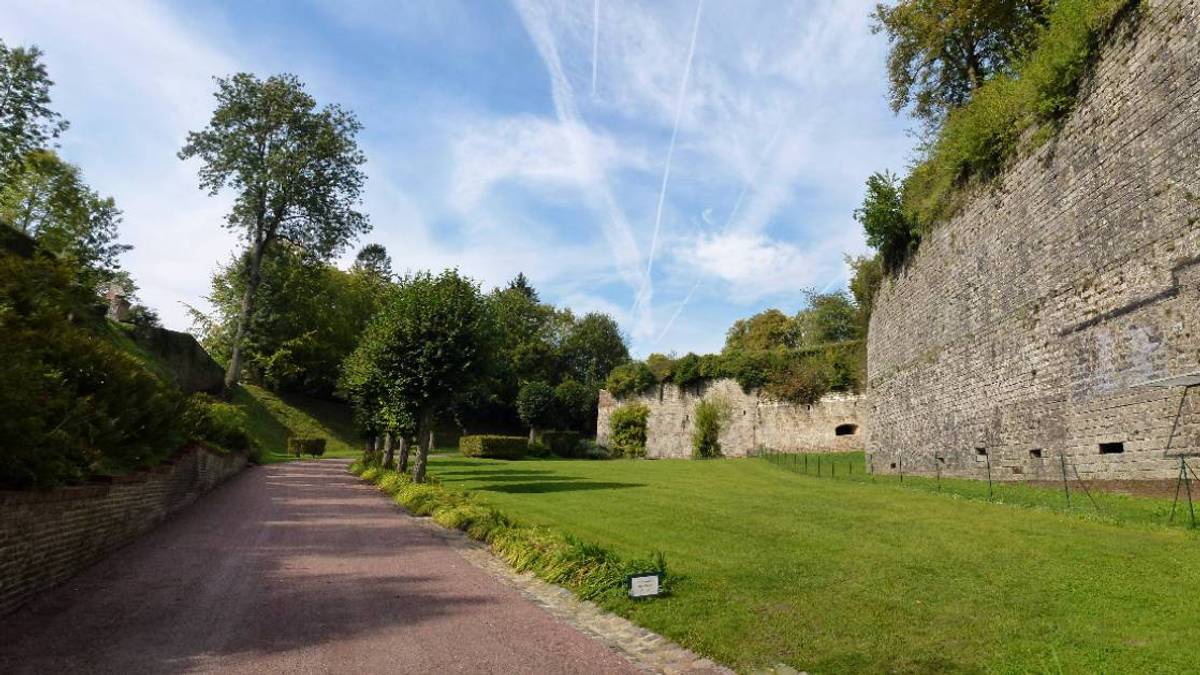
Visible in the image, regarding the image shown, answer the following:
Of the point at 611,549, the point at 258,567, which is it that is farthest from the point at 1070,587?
the point at 258,567

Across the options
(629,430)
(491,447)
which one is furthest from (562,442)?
(491,447)

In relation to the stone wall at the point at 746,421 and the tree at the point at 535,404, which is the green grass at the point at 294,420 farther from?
the stone wall at the point at 746,421

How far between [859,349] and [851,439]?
4366 mm

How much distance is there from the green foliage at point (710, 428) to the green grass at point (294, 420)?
64.0 feet

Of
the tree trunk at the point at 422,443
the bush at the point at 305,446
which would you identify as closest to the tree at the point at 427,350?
the tree trunk at the point at 422,443

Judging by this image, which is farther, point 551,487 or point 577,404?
point 577,404

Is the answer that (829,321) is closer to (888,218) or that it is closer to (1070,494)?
(888,218)

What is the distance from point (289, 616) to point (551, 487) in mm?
11526

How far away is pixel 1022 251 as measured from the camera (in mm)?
14539

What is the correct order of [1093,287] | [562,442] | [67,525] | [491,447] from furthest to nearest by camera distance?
[562,442]
[491,447]
[1093,287]
[67,525]

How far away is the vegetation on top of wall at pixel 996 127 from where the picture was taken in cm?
1245

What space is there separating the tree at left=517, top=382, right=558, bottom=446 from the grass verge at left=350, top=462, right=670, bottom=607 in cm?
3319

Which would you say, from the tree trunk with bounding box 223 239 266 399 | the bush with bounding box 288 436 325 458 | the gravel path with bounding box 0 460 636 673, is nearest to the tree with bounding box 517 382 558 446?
the bush with bounding box 288 436 325 458

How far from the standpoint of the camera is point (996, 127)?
15305 mm
